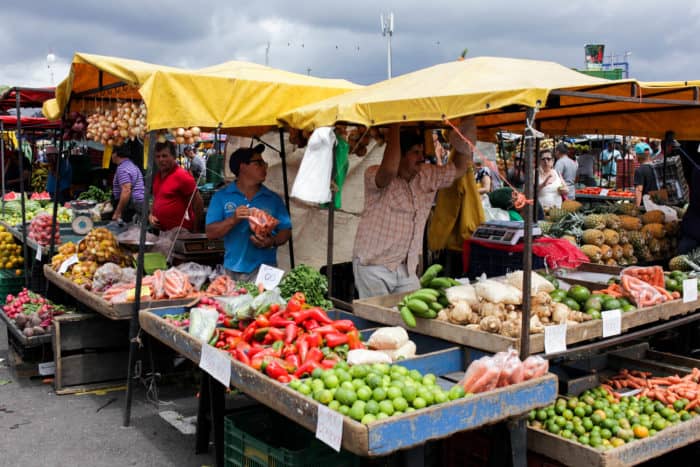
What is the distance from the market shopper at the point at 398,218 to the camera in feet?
18.2

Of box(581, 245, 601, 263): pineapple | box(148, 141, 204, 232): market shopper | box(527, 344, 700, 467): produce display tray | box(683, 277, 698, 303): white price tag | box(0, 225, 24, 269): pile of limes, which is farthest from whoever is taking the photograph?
box(0, 225, 24, 269): pile of limes

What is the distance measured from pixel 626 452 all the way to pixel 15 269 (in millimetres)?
9074

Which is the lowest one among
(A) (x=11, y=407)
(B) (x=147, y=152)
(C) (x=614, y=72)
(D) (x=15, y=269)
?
(A) (x=11, y=407)

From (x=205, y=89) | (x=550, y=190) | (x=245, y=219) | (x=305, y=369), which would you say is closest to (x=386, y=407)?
(x=305, y=369)

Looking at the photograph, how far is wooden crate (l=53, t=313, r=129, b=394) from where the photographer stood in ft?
21.6

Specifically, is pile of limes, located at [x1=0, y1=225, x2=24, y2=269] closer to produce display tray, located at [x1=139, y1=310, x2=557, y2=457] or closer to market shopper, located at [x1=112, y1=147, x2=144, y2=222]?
market shopper, located at [x1=112, y1=147, x2=144, y2=222]

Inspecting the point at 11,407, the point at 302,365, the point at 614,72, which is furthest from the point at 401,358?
the point at 614,72

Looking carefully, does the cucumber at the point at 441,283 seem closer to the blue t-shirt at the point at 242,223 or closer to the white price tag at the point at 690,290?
the white price tag at the point at 690,290

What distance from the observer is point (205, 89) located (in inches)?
214

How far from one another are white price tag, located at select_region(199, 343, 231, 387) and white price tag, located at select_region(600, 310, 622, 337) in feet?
7.43

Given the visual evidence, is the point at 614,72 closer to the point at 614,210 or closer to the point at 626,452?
the point at 614,210

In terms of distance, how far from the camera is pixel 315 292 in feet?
16.6

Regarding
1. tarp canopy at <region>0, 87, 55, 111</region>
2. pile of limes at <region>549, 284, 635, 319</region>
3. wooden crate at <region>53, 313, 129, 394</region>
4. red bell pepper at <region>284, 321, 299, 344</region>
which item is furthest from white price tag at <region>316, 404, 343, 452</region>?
tarp canopy at <region>0, 87, 55, 111</region>

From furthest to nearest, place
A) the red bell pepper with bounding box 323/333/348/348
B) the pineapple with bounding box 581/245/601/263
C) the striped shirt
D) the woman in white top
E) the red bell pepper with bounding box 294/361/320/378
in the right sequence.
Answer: the woman in white top → the striped shirt → the pineapple with bounding box 581/245/601/263 → the red bell pepper with bounding box 323/333/348/348 → the red bell pepper with bounding box 294/361/320/378
